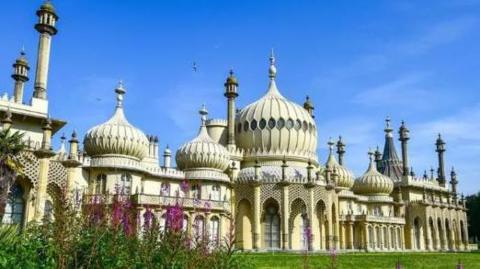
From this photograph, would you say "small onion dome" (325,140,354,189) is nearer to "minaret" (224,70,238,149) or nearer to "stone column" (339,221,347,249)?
"stone column" (339,221,347,249)

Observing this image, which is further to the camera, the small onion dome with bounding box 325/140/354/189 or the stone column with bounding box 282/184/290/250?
the small onion dome with bounding box 325/140/354/189

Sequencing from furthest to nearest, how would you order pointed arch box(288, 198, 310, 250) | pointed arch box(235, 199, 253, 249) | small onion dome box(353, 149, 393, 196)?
small onion dome box(353, 149, 393, 196)
pointed arch box(288, 198, 310, 250)
pointed arch box(235, 199, 253, 249)

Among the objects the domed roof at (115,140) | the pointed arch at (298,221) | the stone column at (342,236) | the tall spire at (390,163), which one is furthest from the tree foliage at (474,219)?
the domed roof at (115,140)

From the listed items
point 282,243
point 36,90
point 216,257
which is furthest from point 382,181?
point 216,257

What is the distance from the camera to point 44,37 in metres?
32.6

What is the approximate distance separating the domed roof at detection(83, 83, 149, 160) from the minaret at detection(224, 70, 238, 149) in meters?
8.80

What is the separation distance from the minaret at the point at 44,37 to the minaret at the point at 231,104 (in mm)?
16110

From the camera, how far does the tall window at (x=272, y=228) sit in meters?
36.8

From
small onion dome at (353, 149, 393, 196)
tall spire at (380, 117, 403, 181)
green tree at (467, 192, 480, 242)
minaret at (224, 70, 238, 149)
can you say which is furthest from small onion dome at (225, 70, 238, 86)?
green tree at (467, 192, 480, 242)

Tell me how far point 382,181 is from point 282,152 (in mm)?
16789

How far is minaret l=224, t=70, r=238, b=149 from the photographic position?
43094 millimetres

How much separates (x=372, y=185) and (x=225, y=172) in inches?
779

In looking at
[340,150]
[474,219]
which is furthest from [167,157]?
[474,219]

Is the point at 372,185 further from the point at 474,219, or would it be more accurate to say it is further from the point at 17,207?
the point at 474,219
